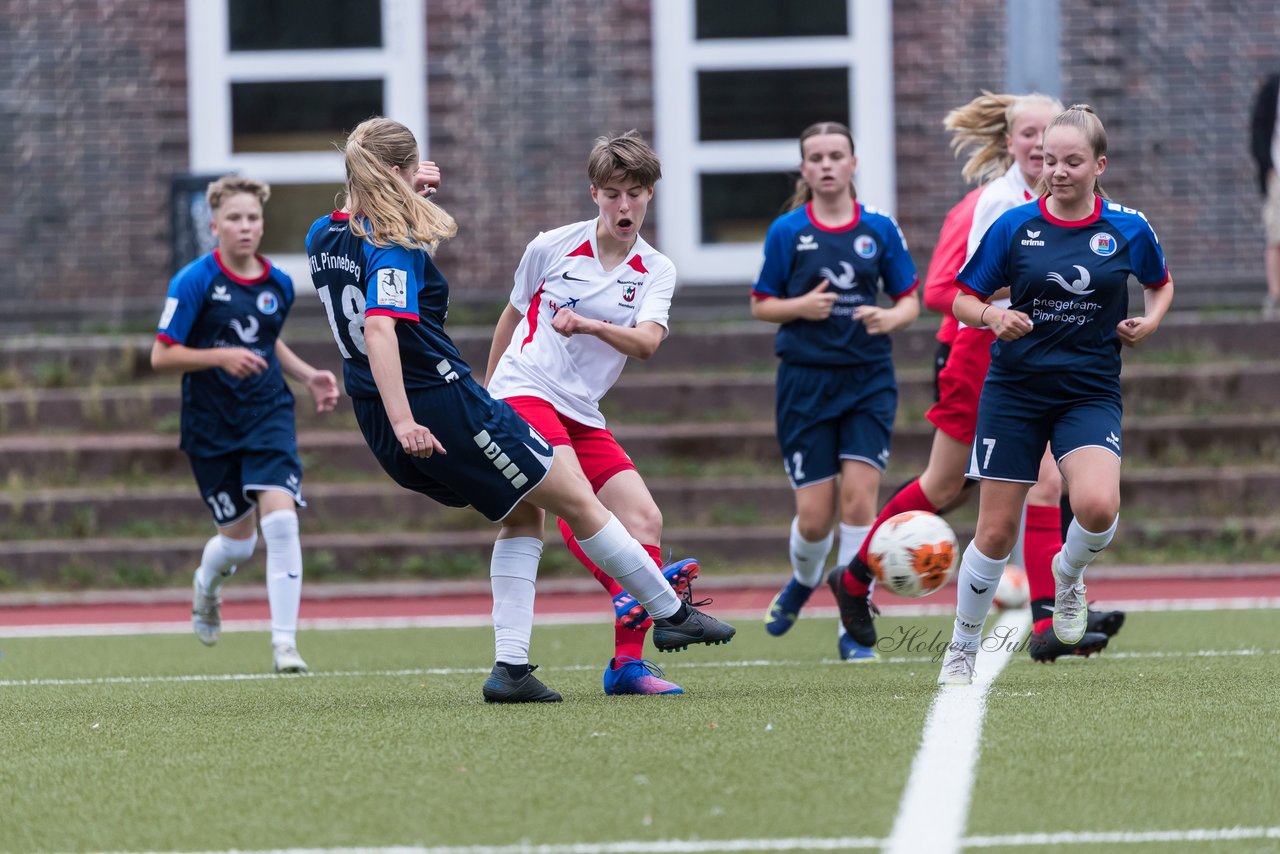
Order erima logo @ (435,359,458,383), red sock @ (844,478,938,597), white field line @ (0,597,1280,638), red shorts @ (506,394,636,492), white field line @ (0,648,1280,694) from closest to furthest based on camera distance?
1. erima logo @ (435,359,458,383)
2. red shorts @ (506,394,636,492)
3. white field line @ (0,648,1280,694)
4. red sock @ (844,478,938,597)
5. white field line @ (0,597,1280,638)

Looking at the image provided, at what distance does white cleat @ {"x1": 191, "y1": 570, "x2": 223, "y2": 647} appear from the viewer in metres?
8.02

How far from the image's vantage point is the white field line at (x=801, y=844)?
11.2 ft

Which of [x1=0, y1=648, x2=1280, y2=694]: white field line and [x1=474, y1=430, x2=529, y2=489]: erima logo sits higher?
[x1=474, y1=430, x2=529, y2=489]: erima logo

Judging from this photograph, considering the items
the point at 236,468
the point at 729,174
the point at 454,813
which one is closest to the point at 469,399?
the point at 454,813

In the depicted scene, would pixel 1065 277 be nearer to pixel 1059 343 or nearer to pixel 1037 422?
pixel 1059 343

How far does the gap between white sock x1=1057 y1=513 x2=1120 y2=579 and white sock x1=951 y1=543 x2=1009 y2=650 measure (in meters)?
0.21

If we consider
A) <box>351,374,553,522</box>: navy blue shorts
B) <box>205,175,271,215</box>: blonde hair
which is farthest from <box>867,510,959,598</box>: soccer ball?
<box>205,175,271,215</box>: blonde hair

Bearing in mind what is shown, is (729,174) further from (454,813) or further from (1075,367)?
(454,813)

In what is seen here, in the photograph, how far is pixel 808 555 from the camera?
25.6 ft

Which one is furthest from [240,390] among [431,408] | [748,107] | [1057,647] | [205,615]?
[748,107]

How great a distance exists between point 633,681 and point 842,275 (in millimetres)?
2552

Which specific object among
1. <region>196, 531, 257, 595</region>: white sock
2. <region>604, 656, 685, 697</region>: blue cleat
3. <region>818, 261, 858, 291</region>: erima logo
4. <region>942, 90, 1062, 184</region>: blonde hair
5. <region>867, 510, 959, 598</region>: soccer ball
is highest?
<region>942, 90, 1062, 184</region>: blonde hair

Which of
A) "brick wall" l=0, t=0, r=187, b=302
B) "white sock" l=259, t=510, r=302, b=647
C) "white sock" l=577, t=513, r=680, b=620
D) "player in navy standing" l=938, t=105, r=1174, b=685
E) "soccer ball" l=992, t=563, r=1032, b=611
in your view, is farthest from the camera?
"brick wall" l=0, t=0, r=187, b=302

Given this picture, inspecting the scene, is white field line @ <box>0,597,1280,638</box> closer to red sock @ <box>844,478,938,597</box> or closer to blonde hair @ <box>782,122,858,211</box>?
red sock @ <box>844,478,938,597</box>
